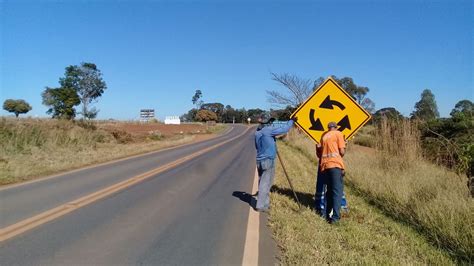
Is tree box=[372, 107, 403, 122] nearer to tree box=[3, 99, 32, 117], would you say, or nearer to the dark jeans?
the dark jeans

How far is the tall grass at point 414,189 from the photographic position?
5.89 metres

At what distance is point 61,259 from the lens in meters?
5.29

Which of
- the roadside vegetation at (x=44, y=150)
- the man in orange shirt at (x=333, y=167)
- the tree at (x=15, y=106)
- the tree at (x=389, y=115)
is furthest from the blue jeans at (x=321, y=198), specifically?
the tree at (x=15, y=106)

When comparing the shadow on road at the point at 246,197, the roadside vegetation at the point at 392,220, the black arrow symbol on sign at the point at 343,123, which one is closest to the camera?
the roadside vegetation at the point at 392,220

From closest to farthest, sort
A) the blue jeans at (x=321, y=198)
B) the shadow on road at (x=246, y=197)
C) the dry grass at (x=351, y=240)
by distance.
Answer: the dry grass at (x=351, y=240) < the blue jeans at (x=321, y=198) < the shadow on road at (x=246, y=197)

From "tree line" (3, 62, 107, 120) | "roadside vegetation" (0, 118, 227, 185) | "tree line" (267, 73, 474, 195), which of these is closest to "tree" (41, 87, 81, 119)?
"tree line" (3, 62, 107, 120)

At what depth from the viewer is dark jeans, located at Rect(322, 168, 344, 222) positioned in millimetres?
7121

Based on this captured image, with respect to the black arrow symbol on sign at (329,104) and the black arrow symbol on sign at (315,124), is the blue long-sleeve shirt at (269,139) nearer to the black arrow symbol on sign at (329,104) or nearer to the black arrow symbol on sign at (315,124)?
the black arrow symbol on sign at (315,124)

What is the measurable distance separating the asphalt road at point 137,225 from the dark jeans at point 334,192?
120 cm

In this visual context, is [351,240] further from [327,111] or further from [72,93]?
[72,93]

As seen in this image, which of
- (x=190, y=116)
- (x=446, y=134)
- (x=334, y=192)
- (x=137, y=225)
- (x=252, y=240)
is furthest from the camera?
(x=190, y=116)

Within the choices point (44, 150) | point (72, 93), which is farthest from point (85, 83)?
point (44, 150)

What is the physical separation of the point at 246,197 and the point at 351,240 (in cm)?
A: 434

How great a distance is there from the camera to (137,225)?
7.09 meters
